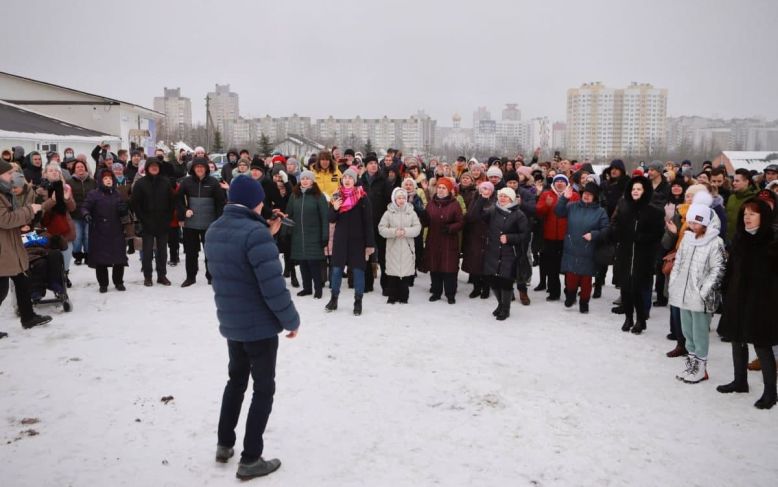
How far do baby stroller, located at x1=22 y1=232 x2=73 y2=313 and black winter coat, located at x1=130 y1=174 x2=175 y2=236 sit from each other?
64.6 inches

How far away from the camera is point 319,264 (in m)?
9.07

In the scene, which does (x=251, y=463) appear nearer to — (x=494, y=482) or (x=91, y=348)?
(x=494, y=482)

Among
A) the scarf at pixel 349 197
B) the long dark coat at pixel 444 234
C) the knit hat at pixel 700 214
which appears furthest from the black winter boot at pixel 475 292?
the knit hat at pixel 700 214

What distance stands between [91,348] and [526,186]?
7404 mm

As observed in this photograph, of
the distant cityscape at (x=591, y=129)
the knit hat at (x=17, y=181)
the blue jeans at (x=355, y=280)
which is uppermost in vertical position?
the distant cityscape at (x=591, y=129)

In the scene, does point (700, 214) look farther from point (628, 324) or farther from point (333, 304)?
point (333, 304)

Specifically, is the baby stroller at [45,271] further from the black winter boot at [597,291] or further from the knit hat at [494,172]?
the black winter boot at [597,291]

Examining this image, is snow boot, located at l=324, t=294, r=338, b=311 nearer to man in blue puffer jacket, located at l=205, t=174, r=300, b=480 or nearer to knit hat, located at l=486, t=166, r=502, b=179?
knit hat, located at l=486, t=166, r=502, b=179

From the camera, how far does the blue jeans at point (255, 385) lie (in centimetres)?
386

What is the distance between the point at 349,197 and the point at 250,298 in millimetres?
4635

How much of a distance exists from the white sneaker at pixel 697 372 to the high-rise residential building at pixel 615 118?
124081 mm

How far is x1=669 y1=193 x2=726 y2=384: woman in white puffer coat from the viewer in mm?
5805

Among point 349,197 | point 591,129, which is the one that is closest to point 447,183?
point 349,197

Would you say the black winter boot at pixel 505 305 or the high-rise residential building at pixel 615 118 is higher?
the high-rise residential building at pixel 615 118
